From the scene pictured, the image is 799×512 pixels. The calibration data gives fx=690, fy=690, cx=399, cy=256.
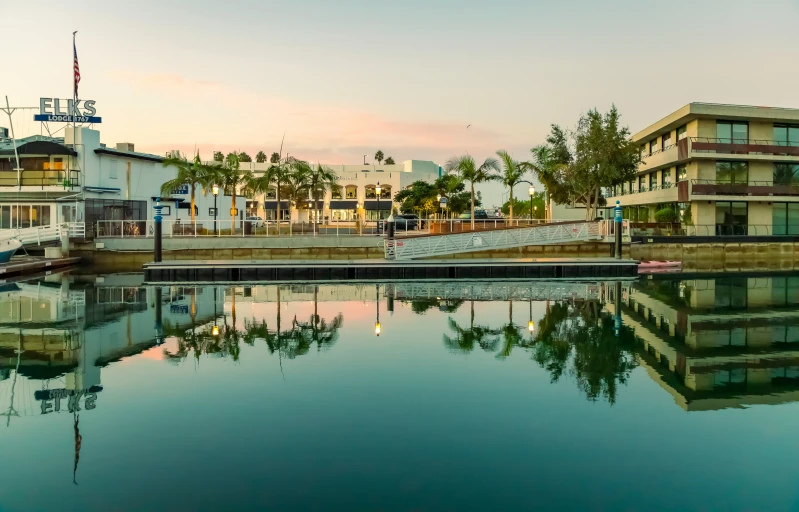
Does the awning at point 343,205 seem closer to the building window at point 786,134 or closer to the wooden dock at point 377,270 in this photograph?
the building window at point 786,134

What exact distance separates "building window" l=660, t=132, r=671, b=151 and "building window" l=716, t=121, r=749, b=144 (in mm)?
5232

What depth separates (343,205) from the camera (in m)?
91.2

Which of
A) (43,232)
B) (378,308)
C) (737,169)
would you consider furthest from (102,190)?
(737,169)

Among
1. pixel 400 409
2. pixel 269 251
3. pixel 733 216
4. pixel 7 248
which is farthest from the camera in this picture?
pixel 733 216

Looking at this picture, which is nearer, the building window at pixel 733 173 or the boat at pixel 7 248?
the boat at pixel 7 248

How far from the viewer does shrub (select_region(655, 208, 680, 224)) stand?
52.2 meters

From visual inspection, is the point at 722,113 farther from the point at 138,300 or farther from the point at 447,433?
the point at 447,433

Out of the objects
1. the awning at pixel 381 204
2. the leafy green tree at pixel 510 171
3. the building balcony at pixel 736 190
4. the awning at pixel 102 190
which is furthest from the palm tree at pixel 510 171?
the awning at pixel 381 204

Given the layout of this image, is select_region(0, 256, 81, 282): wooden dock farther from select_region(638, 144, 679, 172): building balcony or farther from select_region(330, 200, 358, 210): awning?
select_region(330, 200, 358, 210): awning

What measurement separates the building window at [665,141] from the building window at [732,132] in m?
5.23

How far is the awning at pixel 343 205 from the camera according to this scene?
296 ft

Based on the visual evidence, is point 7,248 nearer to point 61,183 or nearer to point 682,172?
point 61,183

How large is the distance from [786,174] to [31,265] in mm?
49637

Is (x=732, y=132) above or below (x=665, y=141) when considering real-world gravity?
below
